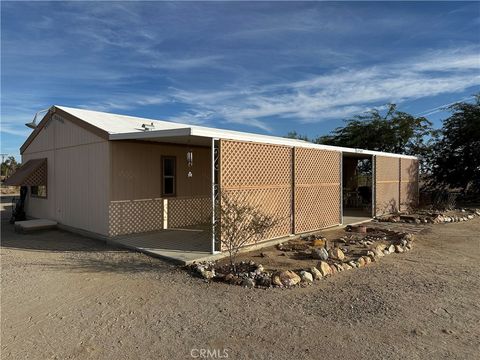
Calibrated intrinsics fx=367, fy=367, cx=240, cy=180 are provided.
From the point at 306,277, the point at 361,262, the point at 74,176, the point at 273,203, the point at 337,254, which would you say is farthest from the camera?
the point at 74,176

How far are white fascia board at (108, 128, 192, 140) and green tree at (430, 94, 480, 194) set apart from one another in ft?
56.7

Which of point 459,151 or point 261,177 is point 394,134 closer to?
point 459,151

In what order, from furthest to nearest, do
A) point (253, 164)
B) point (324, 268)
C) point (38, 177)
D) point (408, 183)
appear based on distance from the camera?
point (408, 183), point (38, 177), point (253, 164), point (324, 268)

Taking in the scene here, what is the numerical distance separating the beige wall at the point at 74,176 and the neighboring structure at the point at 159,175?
25 millimetres

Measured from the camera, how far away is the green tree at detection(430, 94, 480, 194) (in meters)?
18.8

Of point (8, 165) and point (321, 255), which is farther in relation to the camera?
point (8, 165)

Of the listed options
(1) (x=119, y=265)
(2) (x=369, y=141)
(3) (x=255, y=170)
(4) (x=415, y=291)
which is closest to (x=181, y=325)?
(1) (x=119, y=265)

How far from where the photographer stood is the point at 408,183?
15703 millimetres

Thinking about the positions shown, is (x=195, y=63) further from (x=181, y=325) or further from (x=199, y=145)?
(x=181, y=325)

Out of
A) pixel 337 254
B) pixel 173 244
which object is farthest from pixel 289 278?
pixel 173 244

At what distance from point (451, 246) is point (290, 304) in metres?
5.56

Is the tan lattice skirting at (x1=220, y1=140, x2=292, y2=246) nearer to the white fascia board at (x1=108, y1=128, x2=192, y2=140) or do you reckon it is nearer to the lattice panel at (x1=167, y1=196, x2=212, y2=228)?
the white fascia board at (x1=108, y1=128, x2=192, y2=140)

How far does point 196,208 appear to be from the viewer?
36.0 feet

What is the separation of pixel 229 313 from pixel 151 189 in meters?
5.85
